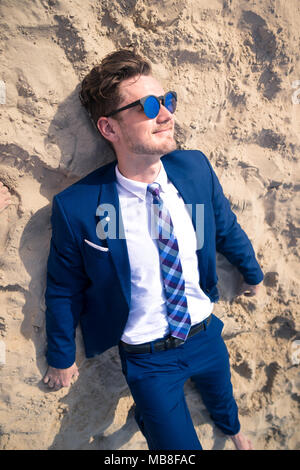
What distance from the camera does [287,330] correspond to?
9.27 ft

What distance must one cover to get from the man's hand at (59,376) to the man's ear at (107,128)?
1.49m

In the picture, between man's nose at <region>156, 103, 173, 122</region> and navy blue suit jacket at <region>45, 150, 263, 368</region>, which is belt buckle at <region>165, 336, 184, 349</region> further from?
man's nose at <region>156, 103, 173, 122</region>

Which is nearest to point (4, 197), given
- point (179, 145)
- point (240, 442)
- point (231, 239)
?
point (179, 145)

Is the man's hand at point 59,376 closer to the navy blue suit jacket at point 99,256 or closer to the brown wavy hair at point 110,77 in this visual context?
the navy blue suit jacket at point 99,256

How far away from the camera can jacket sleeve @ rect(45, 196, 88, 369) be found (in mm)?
1806

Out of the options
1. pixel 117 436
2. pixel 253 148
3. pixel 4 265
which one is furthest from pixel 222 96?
pixel 117 436

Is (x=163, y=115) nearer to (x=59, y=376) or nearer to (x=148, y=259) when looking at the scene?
(x=148, y=259)

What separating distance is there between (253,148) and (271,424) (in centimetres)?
248

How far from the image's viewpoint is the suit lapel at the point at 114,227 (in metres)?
1.77

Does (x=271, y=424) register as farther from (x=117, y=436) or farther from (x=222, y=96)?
(x=222, y=96)

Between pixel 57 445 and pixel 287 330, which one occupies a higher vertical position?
pixel 287 330

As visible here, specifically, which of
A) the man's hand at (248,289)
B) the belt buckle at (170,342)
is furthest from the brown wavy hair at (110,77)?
the man's hand at (248,289)

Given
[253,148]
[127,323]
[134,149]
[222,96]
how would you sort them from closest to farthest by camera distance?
[134,149] < [127,323] < [222,96] < [253,148]

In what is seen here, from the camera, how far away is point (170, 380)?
2021 mm
